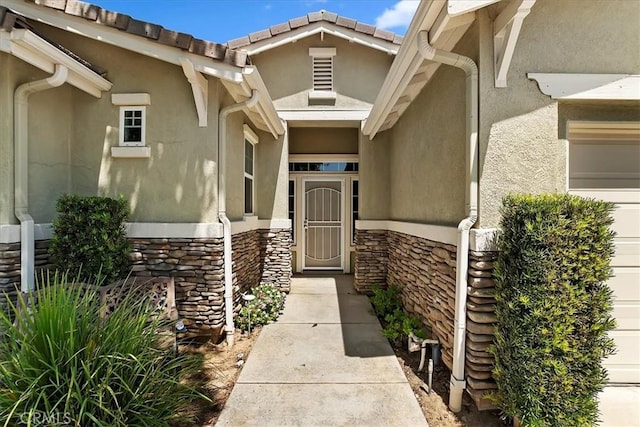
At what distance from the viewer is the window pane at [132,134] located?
4.64 metres

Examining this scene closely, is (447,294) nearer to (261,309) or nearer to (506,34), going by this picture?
(506,34)

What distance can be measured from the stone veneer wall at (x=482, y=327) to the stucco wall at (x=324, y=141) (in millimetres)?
5931

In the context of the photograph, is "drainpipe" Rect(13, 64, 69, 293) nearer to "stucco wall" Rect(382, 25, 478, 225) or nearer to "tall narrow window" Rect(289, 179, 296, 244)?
"stucco wall" Rect(382, 25, 478, 225)

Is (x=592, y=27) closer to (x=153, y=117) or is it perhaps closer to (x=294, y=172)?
(x=153, y=117)

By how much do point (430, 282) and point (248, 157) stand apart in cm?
451

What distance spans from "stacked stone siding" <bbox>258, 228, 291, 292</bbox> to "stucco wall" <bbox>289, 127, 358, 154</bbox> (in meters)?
2.54

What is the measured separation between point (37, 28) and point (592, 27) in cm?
709

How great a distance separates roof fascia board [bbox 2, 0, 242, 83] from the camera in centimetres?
418

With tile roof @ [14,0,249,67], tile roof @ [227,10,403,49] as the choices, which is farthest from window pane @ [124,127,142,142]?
tile roof @ [227,10,403,49]

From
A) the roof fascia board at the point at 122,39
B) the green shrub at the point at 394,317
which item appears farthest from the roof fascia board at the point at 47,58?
the green shrub at the point at 394,317

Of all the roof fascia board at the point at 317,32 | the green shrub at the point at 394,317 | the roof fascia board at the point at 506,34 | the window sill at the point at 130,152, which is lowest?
the green shrub at the point at 394,317

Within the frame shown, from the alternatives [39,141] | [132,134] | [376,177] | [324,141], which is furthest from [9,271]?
[324,141]

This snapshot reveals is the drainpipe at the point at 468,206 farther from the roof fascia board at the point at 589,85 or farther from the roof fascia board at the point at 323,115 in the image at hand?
the roof fascia board at the point at 323,115

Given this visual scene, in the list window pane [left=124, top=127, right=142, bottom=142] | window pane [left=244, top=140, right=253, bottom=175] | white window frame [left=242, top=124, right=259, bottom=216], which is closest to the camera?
window pane [left=124, top=127, right=142, bottom=142]
